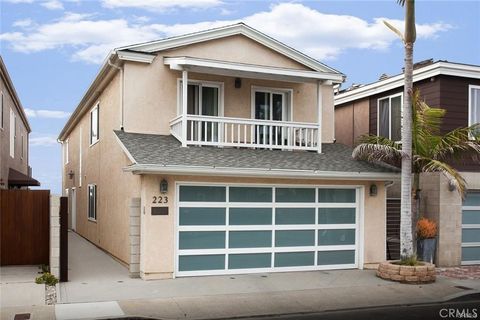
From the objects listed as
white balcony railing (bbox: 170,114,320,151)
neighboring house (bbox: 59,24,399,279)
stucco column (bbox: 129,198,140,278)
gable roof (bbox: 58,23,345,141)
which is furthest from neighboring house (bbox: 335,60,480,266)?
stucco column (bbox: 129,198,140,278)

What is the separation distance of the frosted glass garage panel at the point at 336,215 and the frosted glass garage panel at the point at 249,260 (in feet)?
5.73

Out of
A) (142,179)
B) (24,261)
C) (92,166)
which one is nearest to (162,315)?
(142,179)

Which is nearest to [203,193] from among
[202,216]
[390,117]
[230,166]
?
[202,216]

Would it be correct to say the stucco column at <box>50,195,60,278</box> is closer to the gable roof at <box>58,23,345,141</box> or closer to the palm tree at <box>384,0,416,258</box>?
the gable roof at <box>58,23,345,141</box>

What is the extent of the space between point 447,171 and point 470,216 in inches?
130

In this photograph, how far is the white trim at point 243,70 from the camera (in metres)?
13.0

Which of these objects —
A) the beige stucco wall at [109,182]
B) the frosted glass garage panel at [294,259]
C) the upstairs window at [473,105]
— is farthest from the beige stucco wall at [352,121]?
the beige stucco wall at [109,182]

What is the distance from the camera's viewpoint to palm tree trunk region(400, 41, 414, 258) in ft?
40.2

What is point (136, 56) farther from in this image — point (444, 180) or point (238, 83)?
point (444, 180)

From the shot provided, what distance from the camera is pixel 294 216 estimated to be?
13.2m

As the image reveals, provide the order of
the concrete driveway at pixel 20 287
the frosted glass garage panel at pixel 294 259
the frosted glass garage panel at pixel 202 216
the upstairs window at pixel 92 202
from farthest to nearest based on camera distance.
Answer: the upstairs window at pixel 92 202 < the frosted glass garage panel at pixel 294 259 < the frosted glass garage panel at pixel 202 216 < the concrete driveway at pixel 20 287

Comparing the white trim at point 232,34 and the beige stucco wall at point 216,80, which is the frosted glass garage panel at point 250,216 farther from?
the white trim at point 232,34

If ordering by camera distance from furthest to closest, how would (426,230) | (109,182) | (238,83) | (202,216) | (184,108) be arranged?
(109,182)
(238,83)
(426,230)
(184,108)
(202,216)

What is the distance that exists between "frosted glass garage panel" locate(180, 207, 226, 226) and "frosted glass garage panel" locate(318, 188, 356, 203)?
2.70 m
